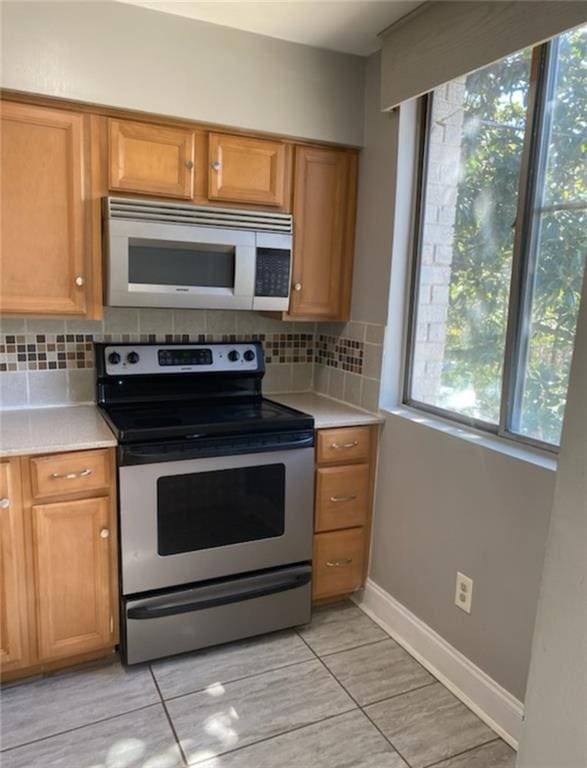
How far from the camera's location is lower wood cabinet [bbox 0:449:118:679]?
183 cm

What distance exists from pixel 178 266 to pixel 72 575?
3.88ft

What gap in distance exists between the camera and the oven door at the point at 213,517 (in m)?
1.96

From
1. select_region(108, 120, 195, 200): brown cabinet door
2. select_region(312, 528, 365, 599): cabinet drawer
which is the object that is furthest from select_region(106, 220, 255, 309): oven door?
select_region(312, 528, 365, 599): cabinet drawer

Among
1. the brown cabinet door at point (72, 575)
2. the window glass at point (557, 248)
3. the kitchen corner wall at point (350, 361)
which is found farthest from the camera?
the kitchen corner wall at point (350, 361)

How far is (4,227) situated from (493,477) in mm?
1847

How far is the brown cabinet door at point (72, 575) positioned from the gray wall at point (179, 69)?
4.67ft

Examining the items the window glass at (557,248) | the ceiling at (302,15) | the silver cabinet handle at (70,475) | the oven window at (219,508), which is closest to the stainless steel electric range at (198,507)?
the oven window at (219,508)

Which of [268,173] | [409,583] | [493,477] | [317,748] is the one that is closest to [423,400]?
[493,477]

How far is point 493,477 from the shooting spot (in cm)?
180

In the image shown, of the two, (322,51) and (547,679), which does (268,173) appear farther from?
(547,679)

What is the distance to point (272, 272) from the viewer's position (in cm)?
230

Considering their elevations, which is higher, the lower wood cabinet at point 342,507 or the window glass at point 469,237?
the window glass at point 469,237

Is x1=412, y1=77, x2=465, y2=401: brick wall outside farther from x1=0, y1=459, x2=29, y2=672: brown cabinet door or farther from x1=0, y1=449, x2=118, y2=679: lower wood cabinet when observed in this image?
x1=0, y1=459, x2=29, y2=672: brown cabinet door

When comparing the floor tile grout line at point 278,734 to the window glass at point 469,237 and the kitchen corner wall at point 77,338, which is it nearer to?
the window glass at point 469,237
